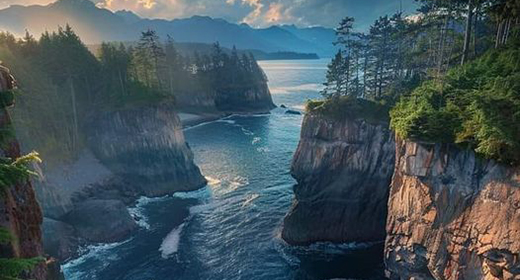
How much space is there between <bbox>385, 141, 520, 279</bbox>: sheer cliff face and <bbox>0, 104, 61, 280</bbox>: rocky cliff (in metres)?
23.9

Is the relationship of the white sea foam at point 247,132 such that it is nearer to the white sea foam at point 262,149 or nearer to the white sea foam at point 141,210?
the white sea foam at point 262,149

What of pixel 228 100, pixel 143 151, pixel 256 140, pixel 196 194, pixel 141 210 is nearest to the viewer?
pixel 141 210

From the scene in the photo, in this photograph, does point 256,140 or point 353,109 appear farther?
point 256,140

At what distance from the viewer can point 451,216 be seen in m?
25.3

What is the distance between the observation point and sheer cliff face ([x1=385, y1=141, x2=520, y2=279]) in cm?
2147

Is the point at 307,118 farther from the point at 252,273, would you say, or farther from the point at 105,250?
the point at 105,250

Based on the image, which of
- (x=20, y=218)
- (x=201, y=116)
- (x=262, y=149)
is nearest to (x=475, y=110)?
(x=20, y=218)

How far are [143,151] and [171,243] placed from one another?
915 inches

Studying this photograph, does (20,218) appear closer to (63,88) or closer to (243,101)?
(63,88)

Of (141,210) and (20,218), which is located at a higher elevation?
(20,218)

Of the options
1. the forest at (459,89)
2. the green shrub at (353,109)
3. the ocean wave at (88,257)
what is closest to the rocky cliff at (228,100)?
the forest at (459,89)

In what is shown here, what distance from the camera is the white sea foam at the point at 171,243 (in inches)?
1748

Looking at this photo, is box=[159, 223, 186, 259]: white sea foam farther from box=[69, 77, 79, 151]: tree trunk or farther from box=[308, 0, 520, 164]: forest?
box=[69, 77, 79, 151]: tree trunk

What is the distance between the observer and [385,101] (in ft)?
152
